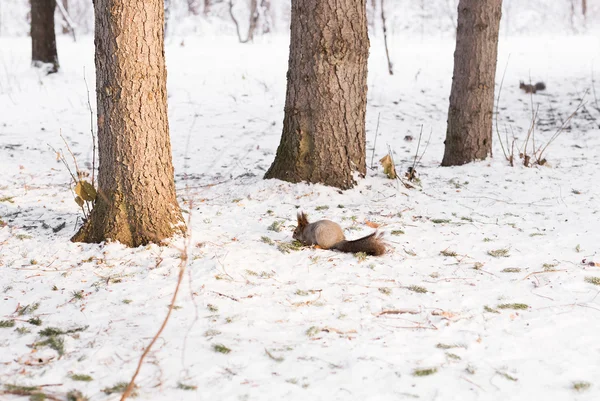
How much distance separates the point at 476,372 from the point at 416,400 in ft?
1.08

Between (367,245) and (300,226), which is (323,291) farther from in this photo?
(300,226)

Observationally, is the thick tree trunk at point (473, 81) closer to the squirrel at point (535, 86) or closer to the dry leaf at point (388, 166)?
the dry leaf at point (388, 166)

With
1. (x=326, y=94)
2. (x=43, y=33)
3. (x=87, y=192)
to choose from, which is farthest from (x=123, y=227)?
(x=43, y=33)

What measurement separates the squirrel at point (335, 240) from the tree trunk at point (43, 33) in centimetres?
800

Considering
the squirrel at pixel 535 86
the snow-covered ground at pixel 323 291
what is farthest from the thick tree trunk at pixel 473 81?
the squirrel at pixel 535 86

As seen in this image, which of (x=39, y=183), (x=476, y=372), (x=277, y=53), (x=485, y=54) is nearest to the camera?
(x=476, y=372)

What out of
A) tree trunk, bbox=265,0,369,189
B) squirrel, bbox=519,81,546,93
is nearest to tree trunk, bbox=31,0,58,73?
tree trunk, bbox=265,0,369,189

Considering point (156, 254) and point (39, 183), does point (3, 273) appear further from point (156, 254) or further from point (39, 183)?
A: point (39, 183)

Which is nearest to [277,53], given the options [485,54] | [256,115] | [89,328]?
[256,115]

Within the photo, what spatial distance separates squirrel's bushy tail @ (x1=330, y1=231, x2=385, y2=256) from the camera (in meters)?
3.42

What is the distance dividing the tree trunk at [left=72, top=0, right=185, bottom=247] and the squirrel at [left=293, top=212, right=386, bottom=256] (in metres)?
0.82

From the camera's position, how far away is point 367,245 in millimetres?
3436

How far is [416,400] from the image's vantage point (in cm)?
206

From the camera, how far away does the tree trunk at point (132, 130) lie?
A: 3199 mm
